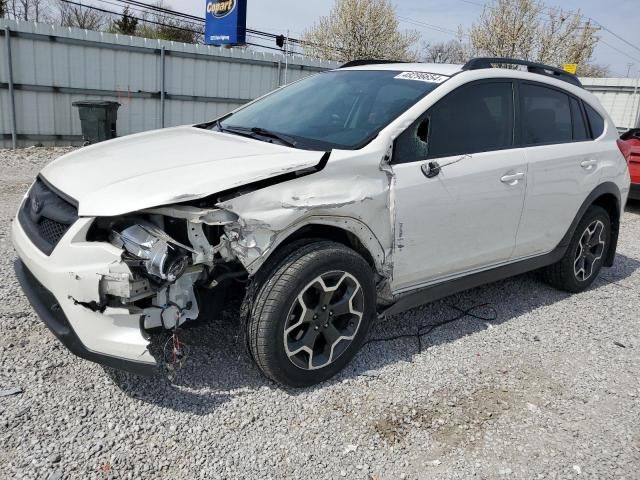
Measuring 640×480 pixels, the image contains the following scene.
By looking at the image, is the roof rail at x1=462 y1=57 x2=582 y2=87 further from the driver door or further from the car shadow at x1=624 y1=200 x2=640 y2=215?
the car shadow at x1=624 y1=200 x2=640 y2=215

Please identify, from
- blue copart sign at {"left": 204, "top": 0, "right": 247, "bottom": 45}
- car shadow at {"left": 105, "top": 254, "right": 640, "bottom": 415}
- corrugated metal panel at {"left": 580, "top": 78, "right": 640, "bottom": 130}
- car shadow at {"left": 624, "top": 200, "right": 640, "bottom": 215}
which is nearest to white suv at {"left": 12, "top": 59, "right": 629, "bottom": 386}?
car shadow at {"left": 105, "top": 254, "right": 640, "bottom": 415}

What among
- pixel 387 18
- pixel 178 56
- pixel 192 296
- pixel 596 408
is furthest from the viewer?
pixel 387 18

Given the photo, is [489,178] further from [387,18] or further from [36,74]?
[387,18]

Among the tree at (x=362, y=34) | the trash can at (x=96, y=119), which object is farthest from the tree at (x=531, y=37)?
the trash can at (x=96, y=119)

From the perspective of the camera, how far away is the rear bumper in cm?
251

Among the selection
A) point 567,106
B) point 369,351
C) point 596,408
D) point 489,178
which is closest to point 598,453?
point 596,408

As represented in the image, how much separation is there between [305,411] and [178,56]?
11.0 metres

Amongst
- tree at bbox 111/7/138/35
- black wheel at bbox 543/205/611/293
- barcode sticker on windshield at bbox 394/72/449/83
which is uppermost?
tree at bbox 111/7/138/35

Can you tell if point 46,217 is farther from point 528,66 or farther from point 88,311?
point 528,66

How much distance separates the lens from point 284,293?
9.12ft

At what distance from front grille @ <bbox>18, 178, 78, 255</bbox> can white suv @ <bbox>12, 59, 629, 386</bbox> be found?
0.04ft

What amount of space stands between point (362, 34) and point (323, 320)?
29534mm

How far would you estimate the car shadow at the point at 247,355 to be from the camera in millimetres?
2934

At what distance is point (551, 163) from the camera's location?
13.6 feet
